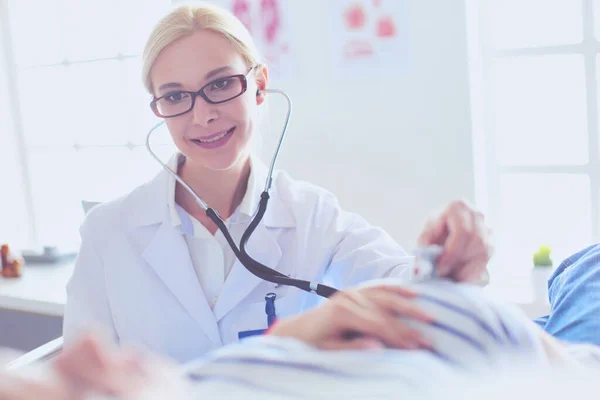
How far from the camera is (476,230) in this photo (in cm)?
60

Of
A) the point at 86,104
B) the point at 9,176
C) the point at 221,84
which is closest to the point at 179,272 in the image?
the point at 221,84

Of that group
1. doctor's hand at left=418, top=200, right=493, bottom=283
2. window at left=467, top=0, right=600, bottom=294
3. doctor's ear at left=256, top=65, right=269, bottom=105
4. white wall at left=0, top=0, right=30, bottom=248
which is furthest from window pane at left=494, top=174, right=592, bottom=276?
white wall at left=0, top=0, right=30, bottom=248

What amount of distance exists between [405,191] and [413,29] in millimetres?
455

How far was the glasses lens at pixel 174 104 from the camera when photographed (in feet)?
3.80

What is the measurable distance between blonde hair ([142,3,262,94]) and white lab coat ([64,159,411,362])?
27cm

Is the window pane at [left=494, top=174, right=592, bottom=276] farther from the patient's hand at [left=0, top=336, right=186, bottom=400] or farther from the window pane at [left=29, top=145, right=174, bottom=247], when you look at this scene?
the patient's hand at [left=0, top=336, right=186, bottom=400]

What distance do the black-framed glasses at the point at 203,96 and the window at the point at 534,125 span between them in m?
0.78

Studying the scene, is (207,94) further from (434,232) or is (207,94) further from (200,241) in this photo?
(434,232)

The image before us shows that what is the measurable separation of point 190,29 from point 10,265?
1.44 m

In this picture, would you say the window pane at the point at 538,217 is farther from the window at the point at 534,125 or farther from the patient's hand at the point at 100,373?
the patient's hand at the point at 100,373

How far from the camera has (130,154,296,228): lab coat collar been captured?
1.22 m

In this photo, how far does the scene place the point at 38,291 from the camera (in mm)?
1938

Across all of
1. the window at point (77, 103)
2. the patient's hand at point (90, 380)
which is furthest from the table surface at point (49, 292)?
the patient's hand at point (90, 380)

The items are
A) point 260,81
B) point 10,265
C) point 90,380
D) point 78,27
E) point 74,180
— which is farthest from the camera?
point 74,180
